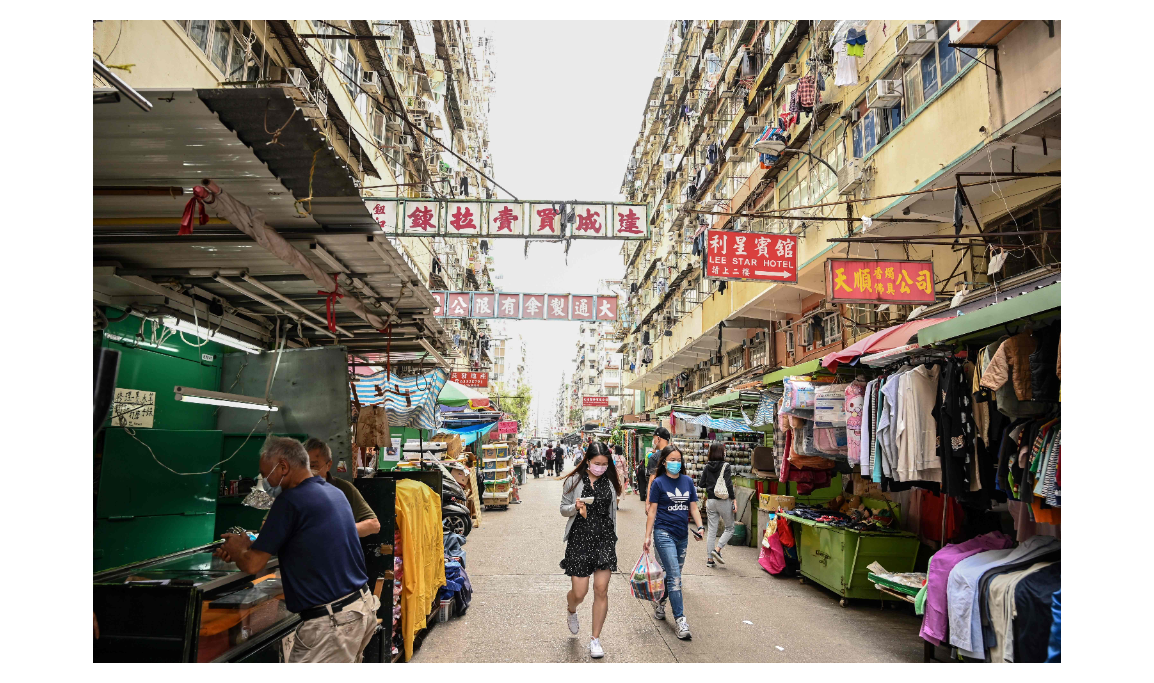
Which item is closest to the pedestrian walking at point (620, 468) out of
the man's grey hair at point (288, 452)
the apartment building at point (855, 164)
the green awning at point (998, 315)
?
the green awning at point (998, 315)

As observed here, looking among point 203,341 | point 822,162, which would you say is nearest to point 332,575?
point 203,341

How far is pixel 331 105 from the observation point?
1503 centimetres

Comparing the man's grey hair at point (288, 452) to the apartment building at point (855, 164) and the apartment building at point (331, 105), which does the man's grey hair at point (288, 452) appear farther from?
the apartment building at point (855, 164)

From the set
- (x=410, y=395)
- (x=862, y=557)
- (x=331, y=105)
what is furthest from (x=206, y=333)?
(x=331, y=105)

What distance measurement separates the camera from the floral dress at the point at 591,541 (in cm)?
571

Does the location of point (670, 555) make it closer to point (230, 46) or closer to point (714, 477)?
point (714, 477)

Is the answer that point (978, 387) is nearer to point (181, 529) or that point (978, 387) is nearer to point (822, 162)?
point (181, 529)

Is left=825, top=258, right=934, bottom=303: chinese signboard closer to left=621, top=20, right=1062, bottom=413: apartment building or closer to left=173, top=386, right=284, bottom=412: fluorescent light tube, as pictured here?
left=621, top=20, right=1062, bottom=413: apartment building

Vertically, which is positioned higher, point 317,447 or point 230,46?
point 230,46

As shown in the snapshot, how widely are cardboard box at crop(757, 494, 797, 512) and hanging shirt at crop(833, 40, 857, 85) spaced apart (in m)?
8.28

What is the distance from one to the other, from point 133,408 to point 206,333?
0.89 metres

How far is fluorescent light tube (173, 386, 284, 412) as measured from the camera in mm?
4426

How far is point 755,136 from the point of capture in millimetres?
19500

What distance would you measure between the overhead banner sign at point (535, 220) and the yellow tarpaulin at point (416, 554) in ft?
19.4
